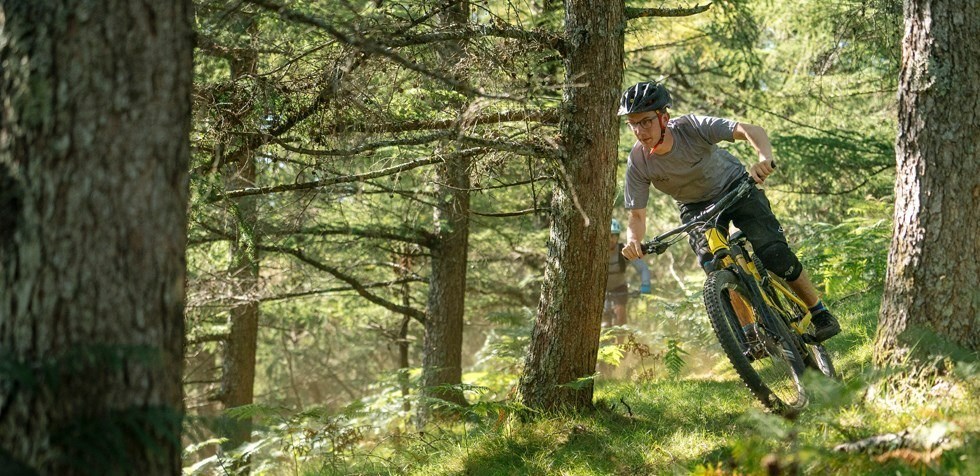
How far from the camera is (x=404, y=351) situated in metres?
17.7

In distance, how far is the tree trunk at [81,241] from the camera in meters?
3.02

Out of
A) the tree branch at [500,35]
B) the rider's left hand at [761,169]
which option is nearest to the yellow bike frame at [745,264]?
the rider's left hand at [761,169]

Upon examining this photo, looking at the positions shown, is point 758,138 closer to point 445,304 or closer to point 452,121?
point 452,121

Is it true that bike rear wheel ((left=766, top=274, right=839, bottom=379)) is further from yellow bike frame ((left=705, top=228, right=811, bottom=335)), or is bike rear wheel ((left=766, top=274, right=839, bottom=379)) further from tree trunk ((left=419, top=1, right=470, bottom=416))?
tree trunk ((left=419, top=1, right=470, bottom=416))

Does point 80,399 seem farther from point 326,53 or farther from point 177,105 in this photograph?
point 326,53

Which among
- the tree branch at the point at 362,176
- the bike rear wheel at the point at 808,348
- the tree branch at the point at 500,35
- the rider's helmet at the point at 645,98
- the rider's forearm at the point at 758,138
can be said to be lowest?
the bike rear wheel at the point at 808,348

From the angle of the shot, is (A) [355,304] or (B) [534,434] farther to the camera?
(A) [355,304]

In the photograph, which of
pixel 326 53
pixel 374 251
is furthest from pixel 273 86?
pixel 374 251

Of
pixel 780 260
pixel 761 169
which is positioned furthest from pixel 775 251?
pixel 761 169

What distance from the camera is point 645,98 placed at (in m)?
6.00

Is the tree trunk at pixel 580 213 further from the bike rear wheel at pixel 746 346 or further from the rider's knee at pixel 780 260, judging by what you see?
the rider's knee at pixel 780 260

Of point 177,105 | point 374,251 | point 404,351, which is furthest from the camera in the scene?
A: point 404,351

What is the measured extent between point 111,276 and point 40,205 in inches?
14.0

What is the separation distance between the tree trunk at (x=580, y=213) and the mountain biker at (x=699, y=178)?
0.75ft
